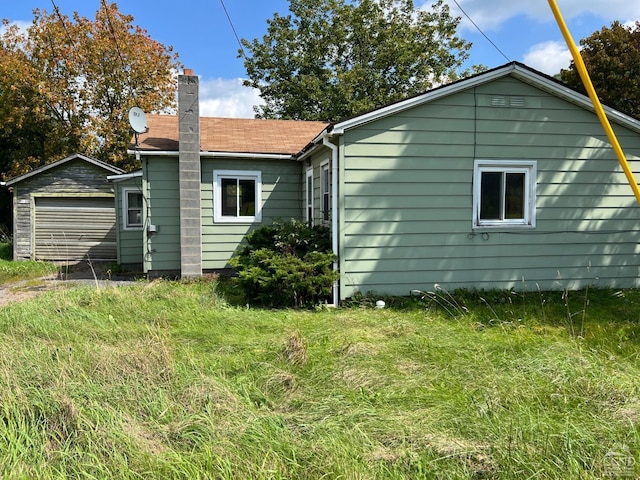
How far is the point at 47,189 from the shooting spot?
1387 cm

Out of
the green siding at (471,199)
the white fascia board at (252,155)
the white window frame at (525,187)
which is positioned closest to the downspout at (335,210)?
the green siding at (471,199)

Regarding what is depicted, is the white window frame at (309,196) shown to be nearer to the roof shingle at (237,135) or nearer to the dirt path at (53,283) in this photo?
the roof shingle at (237,135)

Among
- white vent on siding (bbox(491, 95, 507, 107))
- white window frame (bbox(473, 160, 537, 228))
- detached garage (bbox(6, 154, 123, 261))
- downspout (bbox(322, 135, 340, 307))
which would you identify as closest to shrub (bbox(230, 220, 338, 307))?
downspout (bbox(322, 135, 340, 307))

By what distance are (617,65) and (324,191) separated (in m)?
16.7

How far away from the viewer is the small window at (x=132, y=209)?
38.8 ft

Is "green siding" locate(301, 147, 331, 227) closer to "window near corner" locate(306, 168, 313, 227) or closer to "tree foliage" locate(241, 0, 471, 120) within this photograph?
"window near corner" locate(306, 168, 313, 227)

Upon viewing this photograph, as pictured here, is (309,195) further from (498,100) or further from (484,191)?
(498,100)

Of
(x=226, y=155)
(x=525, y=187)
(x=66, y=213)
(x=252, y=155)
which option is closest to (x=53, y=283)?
(x=226, y=155)

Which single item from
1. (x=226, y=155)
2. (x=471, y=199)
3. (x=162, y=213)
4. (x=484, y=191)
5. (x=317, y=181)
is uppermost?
(x=226, y=155)

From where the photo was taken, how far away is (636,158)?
7680mm

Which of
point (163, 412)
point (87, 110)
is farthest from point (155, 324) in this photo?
point (87, 110)

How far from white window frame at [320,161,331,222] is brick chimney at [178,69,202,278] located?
274 centimetres

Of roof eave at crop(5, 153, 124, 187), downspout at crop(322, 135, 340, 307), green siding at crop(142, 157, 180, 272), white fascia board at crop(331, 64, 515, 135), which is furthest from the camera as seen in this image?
roof eave at crop(5, 153, 124, 187)

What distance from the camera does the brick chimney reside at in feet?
29.8
